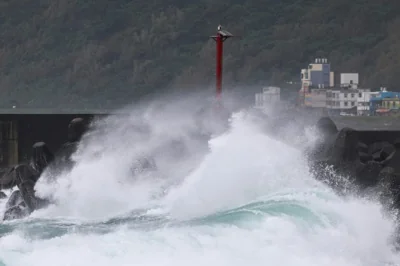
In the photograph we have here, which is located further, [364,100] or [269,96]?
[269,96]

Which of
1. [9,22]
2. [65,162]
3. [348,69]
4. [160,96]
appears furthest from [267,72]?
[65,162]

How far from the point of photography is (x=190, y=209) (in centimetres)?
1432

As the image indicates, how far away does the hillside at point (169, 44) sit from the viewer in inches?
1571

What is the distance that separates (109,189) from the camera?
15805mm

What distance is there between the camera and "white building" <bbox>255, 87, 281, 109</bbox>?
3165 cm

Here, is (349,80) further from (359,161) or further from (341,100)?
(359,161)

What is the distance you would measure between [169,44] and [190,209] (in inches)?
1191

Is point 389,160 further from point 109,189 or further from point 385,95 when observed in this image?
point 385,95

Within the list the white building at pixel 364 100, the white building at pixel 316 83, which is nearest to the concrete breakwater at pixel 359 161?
the white building at pixel 364 100

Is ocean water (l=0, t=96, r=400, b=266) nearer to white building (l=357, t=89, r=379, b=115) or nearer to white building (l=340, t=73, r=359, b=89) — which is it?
white building (l=357, t=89, r=379, b=115)

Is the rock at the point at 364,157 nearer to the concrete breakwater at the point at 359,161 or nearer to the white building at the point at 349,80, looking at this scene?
the concrete breakwater at the point at 359,161

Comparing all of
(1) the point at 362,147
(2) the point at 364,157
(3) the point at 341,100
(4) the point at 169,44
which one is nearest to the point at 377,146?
(1) the point at 362,147

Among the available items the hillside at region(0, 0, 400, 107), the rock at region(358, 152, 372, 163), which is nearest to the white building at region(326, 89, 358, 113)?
the hillside at region(0, 0, 400, 107)

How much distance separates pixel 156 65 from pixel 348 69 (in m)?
5.43
